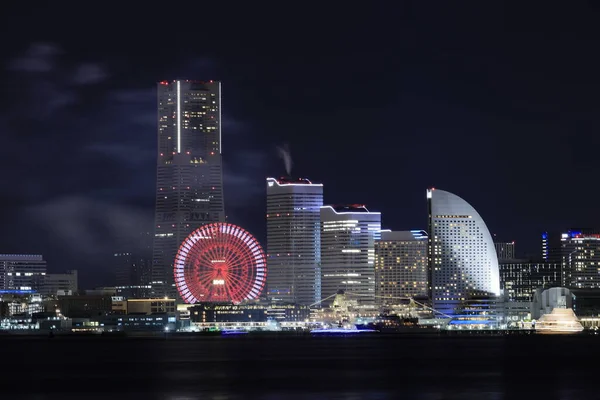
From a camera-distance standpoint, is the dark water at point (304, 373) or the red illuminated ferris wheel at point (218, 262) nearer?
the dark water at point (304, 373)

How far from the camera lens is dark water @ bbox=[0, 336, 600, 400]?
82.7m

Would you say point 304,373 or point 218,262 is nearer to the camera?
point 304,373

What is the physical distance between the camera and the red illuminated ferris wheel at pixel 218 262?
185250 mm

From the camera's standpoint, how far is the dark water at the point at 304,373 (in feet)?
271

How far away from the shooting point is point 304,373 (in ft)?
335

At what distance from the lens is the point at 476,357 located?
127688 millimetres

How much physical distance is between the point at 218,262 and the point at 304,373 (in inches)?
3349

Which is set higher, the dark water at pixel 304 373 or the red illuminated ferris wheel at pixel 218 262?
the red illuminated ferris wheel at pixel 218 262

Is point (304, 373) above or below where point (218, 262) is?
below

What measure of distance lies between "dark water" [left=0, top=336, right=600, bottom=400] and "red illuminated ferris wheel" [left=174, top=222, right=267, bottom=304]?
108 feet

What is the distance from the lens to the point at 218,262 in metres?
186

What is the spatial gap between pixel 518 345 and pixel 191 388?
84639 mm

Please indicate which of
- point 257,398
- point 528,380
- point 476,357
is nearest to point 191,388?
point 257,398

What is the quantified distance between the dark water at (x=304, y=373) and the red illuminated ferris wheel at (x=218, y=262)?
33.1 meters
